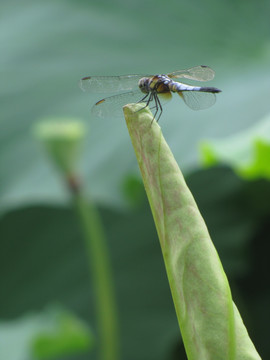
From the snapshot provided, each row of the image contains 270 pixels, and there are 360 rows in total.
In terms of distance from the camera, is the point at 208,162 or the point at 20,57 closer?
the point at 208,162

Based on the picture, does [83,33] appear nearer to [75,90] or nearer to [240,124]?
[75,90]

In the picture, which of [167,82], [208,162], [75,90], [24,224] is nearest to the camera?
[167,82]

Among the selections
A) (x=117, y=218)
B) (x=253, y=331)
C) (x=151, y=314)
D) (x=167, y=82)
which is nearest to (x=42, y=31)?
(x=117, y=218)

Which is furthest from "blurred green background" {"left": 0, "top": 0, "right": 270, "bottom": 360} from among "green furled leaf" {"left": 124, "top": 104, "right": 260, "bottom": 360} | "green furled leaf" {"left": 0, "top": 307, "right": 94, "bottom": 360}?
"green furled leaf" {"left": 124, "top": 104, "right": 260, "bottom": 360}

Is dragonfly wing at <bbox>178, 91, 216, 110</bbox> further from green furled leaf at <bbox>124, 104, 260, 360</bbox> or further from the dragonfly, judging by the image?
green furled leaf at <bbox>124, 104, 260, 360</bbox>

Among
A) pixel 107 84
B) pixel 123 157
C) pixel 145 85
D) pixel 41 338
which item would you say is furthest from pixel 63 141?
pixel 145 85

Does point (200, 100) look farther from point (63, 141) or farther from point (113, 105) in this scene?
point (63, 141)
